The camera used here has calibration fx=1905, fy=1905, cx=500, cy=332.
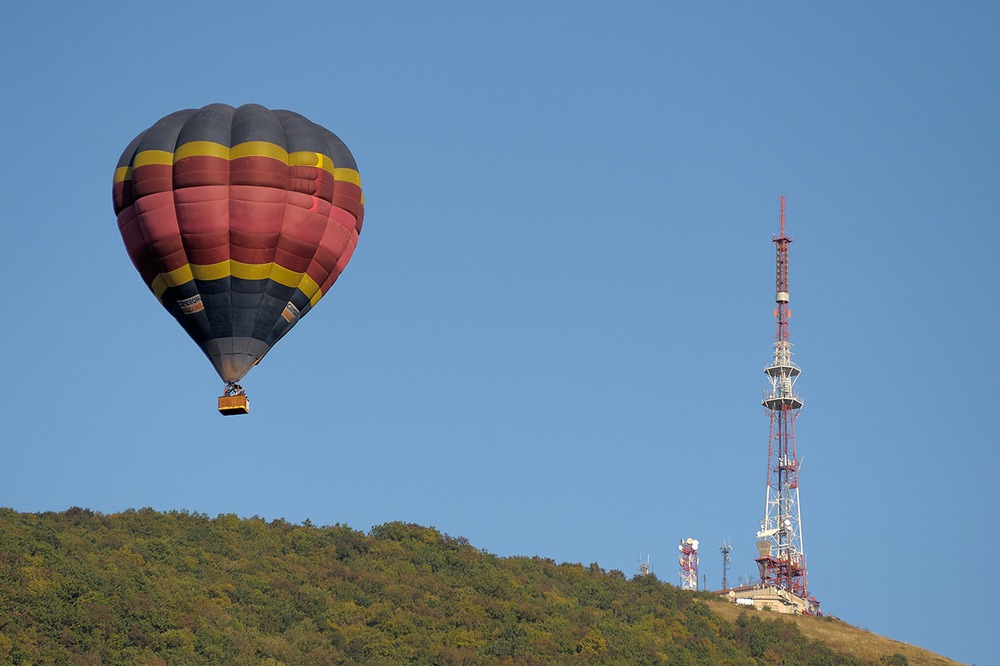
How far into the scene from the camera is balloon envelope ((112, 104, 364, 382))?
66.5 metres

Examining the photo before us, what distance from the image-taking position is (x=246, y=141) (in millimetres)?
67312

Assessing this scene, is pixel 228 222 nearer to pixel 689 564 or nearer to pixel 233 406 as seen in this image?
pixel 233 406

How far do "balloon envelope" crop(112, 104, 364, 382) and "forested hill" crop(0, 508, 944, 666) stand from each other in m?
32.0

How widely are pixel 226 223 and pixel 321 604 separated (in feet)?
162

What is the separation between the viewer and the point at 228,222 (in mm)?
66438

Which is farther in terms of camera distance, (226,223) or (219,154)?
(219,154)

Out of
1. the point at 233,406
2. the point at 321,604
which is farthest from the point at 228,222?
the point at 321,604

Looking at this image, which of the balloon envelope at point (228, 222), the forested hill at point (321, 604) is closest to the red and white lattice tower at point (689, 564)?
the forested hill at point (321, 604)

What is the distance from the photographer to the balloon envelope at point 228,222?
A: 66.5m

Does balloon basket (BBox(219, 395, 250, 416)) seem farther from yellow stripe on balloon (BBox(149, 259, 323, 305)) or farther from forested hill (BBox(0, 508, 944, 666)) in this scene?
forested hill (BBox(0, 508, 944, 666))

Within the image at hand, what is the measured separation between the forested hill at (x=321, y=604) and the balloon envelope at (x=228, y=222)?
105 feet

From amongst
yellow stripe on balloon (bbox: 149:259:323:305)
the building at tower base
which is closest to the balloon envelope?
yellow stripe on balloon (bbox: 149:259:323:305)

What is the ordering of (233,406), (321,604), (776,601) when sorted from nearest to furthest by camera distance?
1. (233,406)
2. (321,604)
3. (776,601)

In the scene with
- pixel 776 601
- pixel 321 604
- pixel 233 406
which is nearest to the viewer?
pixel 233 406
